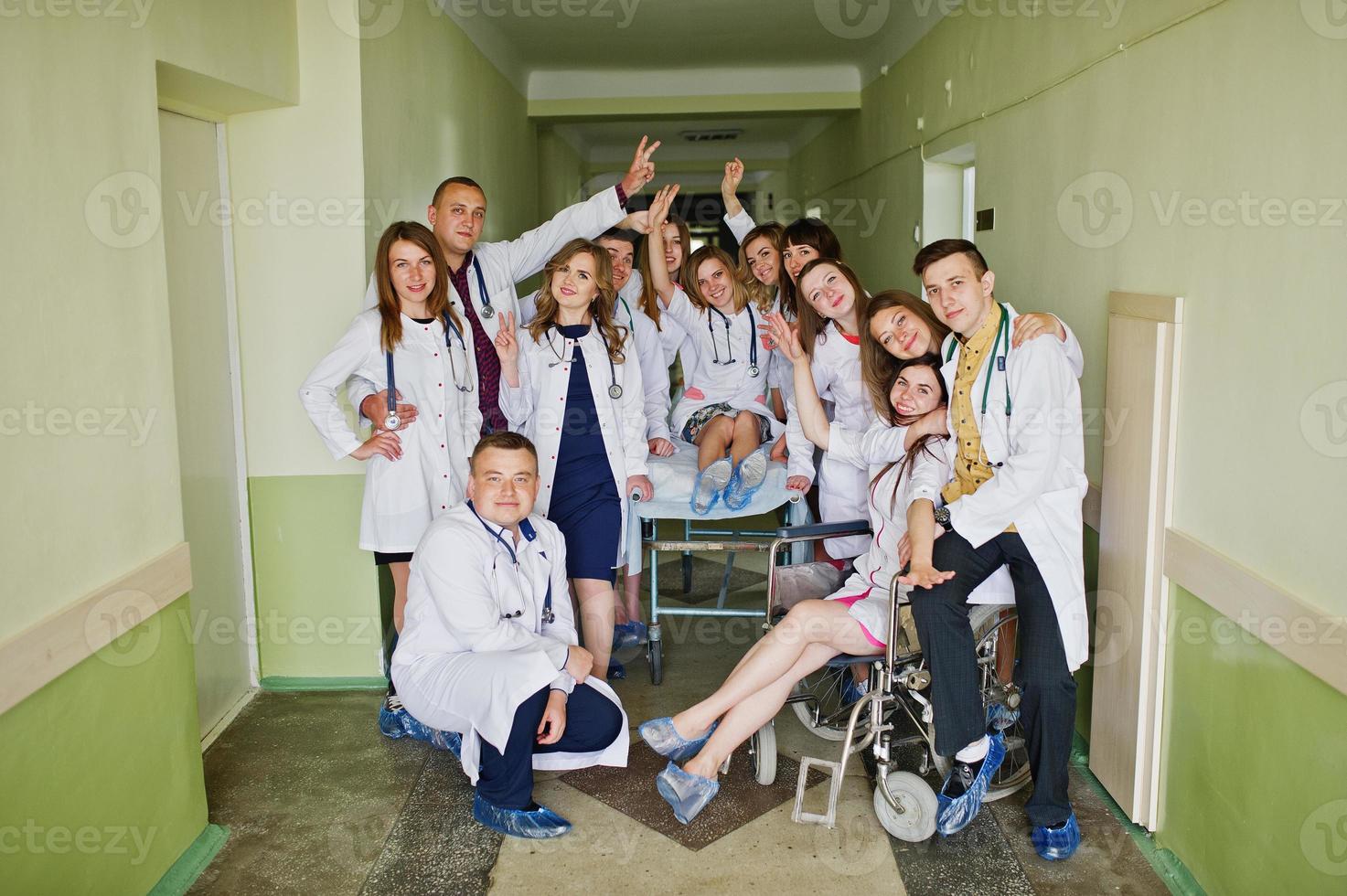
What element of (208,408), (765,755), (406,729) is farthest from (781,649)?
(208,408)

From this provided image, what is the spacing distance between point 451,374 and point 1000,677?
6.46 ft

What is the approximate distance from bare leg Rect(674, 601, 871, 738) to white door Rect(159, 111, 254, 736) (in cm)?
170

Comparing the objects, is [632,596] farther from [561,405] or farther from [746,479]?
[561,405]

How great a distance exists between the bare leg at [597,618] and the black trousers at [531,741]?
0.59 metres

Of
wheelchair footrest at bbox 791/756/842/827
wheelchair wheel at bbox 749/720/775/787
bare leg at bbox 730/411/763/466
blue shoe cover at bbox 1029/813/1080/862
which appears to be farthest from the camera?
bare leg at bbox 730/411/763/466

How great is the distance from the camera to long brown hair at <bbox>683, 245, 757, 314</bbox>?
436cm

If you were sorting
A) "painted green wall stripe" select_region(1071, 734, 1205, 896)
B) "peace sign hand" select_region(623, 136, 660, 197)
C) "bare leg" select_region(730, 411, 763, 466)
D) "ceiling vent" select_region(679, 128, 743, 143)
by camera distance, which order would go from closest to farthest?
"painted green wall stripe" select_region(1071, 734, 1205, 896)
"peace sign hand" select_region(623, 136, 660, 197)
"bare leg" select_region(730, 411, 763, 466)
"ceiling vent" select_region(679, 128, 743, 143)

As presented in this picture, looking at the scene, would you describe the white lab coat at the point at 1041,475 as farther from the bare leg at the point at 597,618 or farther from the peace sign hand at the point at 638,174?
the peace sign hand at the point at 638,174

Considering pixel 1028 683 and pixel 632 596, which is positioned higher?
pixel 1028 683

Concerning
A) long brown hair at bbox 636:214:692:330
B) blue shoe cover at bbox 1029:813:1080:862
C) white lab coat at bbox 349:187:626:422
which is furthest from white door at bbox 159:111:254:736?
blue shoe cover at bbox 1029:813:1080:862

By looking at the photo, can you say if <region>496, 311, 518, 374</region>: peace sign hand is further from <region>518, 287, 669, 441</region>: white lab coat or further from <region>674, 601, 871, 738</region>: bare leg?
<region>674, 601, 871, 738</region>: bare leg

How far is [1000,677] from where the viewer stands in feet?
10.6

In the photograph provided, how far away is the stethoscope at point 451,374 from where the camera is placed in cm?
348

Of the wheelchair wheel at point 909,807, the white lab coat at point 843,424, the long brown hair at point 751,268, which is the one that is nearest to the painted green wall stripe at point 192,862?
the wheelchair wheel at point 909,807
